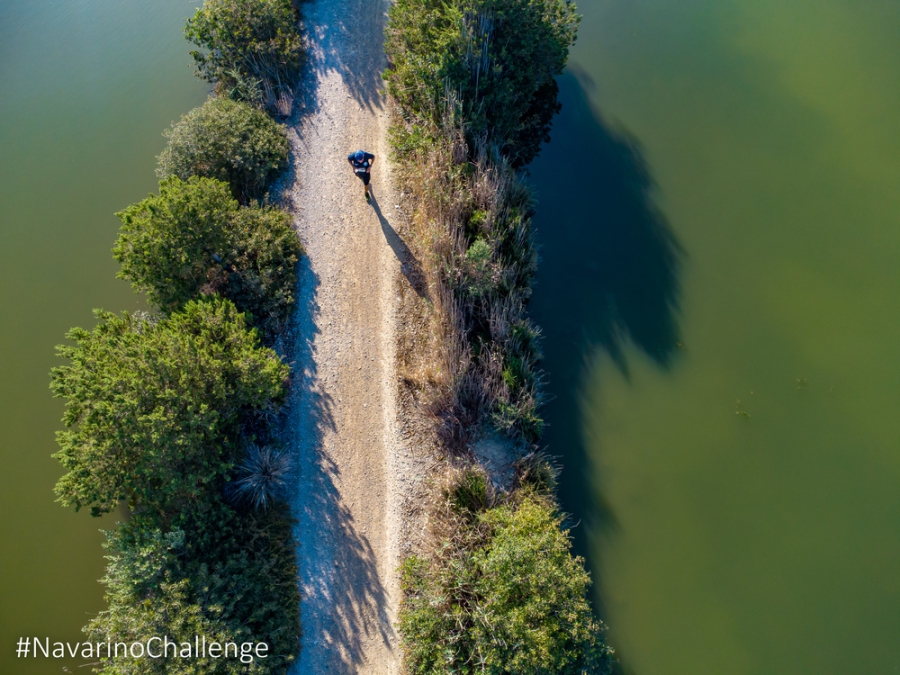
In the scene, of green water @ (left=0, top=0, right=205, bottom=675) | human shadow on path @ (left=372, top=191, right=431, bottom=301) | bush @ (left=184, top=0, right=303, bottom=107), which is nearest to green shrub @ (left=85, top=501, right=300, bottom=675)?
green water @ (left=0, top=0, right=205, bottom=675)

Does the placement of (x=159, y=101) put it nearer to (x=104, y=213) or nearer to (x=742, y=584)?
(x=104, y=213)

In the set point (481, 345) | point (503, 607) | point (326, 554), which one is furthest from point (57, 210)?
point (503, 607)

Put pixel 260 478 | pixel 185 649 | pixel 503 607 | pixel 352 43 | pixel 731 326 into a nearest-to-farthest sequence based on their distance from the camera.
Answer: pixel 185 649 → pixel 503 607 → pixel 260 478 → pixel 731 326 → pixel 352 43

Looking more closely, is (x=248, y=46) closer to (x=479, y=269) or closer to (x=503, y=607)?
(x=479, y=269)

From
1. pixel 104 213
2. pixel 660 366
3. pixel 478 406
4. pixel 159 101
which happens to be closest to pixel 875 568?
pixel 660 366

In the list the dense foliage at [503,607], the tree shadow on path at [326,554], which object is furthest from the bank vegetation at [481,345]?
the tree shadow on path at [326,554]

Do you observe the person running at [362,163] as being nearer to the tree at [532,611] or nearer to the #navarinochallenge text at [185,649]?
the tree at [532,611]
